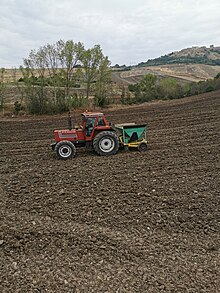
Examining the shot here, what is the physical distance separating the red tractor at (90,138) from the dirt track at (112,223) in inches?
13.0

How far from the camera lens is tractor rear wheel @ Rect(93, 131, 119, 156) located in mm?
8578

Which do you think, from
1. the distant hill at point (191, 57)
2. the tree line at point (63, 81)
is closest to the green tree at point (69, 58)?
the tree line at point (63, 81)

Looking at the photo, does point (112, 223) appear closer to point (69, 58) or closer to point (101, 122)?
point (101, 122)

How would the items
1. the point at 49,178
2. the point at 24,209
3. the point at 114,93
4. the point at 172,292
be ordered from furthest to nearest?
the point at 114,93
the point at 49,178
the point at 24,209
the point at 172,292

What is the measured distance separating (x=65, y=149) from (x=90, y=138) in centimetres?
85

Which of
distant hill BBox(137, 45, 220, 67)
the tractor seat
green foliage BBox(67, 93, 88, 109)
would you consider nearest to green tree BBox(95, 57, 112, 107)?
green foliage BBox(67, 93, 88, 109)

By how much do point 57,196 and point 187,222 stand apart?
2738 millimetres

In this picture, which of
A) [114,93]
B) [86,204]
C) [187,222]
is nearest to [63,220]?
[86,204]

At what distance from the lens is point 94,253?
409cm

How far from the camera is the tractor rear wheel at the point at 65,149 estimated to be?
8492mm

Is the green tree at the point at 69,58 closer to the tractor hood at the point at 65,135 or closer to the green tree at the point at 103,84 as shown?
the green tree at the point at 103,84

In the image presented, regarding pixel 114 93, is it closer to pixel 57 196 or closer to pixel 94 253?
pixel 57 196

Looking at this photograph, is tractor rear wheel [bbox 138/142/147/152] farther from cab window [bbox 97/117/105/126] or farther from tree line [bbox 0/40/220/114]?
tree line [bbox 0/40/220/114]

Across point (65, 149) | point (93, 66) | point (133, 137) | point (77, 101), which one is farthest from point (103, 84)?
point (65, 149)
